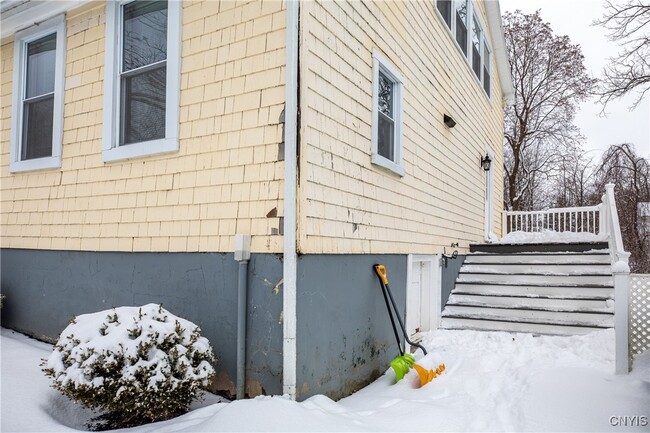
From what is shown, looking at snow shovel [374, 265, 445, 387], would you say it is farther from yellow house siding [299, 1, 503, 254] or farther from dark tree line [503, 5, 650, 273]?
dark tree line [503, 5, 650, 273]

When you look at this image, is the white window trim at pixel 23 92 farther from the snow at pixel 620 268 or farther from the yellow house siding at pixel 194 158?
the snow at pixel 620 268

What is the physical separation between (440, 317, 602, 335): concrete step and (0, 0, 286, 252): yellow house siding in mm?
4238

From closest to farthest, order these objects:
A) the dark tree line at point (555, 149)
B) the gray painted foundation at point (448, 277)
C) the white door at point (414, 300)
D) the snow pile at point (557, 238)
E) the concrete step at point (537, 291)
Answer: the white door at point (414, 300), the concrete step at point (537, 291), the gray painted foundation at point (448, 277), the snow pile at point (557, 238), the dark tree line at point (555, 149)

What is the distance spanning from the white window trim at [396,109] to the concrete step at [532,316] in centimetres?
281

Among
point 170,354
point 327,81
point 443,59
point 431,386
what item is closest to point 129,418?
point 170,354

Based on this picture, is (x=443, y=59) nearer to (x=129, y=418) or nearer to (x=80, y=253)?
(x=80, y=253)

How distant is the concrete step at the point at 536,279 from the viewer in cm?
692

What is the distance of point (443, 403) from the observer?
372cm

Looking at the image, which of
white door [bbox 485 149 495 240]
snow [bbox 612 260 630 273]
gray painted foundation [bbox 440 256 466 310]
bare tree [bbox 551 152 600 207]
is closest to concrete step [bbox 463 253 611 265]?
gray painted foundation [bbox 440 256 466 310]

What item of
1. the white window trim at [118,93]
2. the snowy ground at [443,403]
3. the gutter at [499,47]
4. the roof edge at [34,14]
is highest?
the gutter at [499,47]

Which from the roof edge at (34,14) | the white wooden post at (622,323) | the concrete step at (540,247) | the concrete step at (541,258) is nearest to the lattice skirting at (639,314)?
the white wooden post at (622,323)

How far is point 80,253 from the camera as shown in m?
4.94

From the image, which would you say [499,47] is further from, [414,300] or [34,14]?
[34,14]

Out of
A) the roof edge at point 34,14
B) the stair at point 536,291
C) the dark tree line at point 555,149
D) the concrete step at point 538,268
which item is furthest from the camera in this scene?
the dark tree line at point 555,149
